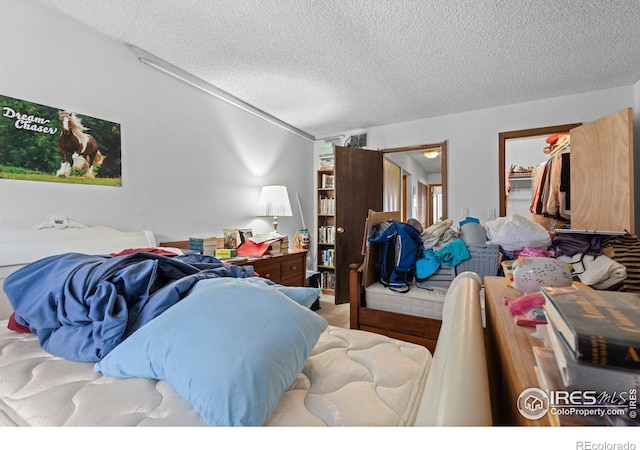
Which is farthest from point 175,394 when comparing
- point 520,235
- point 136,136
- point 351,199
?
point 351,199

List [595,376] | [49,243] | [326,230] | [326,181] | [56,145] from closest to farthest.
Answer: [595,376] < [49,243] < [56,145] < [326,230] < [326,181]

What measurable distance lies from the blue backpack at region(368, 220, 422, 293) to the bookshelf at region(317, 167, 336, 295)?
6.33 feet

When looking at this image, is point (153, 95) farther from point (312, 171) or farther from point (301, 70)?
point (312, 171)

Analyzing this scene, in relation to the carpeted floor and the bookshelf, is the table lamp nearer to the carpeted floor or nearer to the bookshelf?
the bookshelf

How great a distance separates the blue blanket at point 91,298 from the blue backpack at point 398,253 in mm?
1454

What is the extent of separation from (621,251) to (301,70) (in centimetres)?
264

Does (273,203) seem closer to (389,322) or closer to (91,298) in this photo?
(389,322)

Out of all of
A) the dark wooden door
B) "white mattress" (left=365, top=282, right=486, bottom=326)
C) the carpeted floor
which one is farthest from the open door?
the carpeted floor

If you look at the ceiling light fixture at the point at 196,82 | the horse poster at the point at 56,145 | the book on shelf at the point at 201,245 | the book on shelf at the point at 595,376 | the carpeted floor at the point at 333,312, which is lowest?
the carpeted floor at the point at 333,312

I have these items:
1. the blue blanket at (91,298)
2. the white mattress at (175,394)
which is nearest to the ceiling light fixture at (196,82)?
the blue blanket at (91,298)

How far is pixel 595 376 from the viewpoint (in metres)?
0.29

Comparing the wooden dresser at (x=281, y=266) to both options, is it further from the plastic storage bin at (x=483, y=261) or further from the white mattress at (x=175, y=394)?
the plastic storage bin at (x=483, y=261)

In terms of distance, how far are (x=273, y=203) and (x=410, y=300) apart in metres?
1.91

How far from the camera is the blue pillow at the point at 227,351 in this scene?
0.57 m
